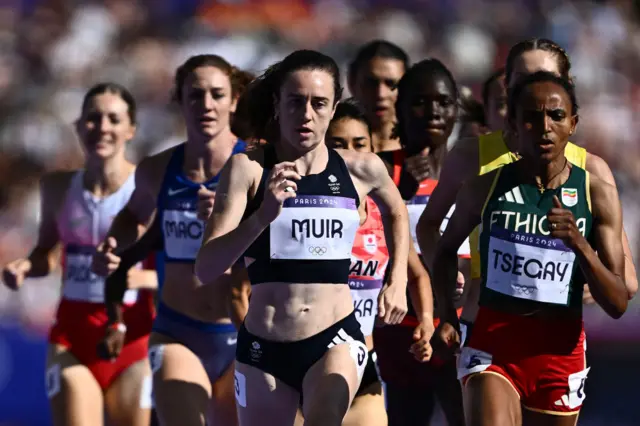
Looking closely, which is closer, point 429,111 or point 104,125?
point 429,111

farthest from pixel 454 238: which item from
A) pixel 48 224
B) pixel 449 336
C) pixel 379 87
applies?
pixel 48 224

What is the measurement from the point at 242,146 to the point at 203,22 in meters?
7.36

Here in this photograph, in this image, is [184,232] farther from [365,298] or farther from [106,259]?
[365,298]

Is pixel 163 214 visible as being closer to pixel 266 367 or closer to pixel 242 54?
pixel 266 367

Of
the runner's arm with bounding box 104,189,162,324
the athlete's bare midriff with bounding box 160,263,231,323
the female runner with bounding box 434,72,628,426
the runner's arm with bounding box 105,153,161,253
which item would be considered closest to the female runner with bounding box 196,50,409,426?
the female runner with bounding box 434,72,628,426

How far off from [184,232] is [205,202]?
482mm

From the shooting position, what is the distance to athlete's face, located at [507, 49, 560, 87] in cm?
556

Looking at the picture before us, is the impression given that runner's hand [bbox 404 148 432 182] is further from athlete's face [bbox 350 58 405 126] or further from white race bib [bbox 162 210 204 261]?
white race bib [bbox 162 210 204 261]

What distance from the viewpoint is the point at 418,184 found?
652 centimetres

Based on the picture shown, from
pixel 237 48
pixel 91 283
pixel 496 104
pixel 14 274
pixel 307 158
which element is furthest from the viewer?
pixel 237 48

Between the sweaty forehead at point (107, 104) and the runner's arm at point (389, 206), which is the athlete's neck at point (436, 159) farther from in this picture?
the sweaty forehead at point (107, 104)

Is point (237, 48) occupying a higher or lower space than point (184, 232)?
higher

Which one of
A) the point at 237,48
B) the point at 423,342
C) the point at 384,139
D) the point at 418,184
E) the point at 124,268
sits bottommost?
the point at 423,342

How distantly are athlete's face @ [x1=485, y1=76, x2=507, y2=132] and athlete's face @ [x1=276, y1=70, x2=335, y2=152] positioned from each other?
2.31 m
